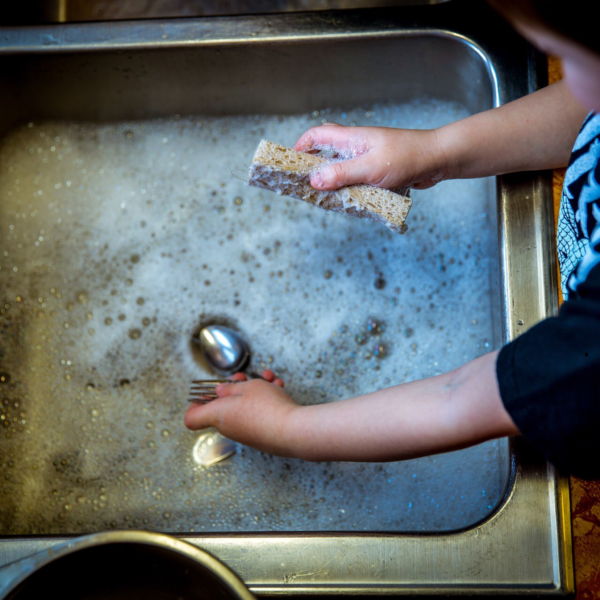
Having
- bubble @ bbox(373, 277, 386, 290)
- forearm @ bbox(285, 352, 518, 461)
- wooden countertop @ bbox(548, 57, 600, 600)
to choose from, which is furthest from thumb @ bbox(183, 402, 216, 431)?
wooden countertop @ bbox(548, 57, 600, 600)

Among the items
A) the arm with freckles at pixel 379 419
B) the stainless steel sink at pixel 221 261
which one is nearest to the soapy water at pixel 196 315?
the stainless steel sink at pixel 221 261

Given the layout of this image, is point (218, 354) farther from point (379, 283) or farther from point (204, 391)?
point (379, 283)

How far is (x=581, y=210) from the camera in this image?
0.48m

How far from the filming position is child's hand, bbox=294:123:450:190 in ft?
1.77

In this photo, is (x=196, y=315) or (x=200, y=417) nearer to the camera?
(x=200, y=417)

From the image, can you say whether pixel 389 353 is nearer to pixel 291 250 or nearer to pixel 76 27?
pixel 291 250

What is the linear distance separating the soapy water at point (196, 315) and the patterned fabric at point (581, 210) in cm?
17

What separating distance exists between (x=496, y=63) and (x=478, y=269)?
10.6 inches

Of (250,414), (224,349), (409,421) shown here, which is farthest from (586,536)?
(224,349)

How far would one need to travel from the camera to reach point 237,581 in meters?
0.35

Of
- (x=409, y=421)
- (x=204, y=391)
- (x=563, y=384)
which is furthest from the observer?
(x=204, y=391)

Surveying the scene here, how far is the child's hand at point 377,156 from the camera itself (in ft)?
1.77

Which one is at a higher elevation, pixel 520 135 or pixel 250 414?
pixel 520 135

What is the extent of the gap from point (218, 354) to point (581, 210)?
478 millimetres
